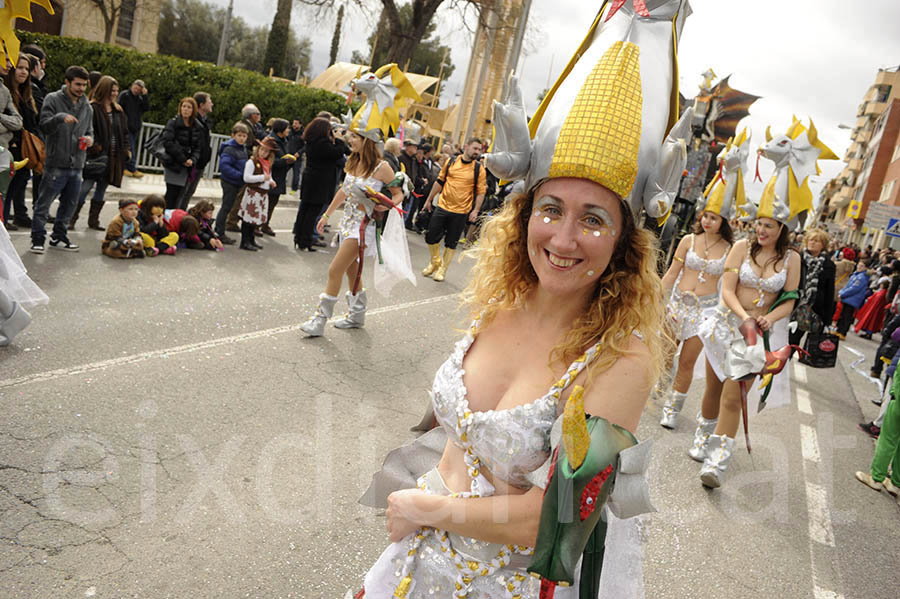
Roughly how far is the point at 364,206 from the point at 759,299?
12.0 feet

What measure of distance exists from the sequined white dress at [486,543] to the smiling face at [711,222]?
510cm

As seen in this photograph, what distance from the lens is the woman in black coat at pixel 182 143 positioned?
10211mm

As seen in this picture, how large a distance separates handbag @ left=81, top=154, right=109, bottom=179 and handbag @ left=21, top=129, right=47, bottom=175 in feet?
2.82

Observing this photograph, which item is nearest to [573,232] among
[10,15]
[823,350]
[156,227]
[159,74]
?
[10,15]

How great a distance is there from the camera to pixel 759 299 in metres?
5.83

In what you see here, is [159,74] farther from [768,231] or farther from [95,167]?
[768,231]

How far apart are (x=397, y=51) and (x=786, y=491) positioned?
68.6 ft

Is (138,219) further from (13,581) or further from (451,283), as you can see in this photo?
(13,581)

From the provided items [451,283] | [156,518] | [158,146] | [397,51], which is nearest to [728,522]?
A: [156,518]

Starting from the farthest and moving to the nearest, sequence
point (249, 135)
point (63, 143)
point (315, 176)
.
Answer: point (249, 135) → point (315, 176) → point (63, 143)

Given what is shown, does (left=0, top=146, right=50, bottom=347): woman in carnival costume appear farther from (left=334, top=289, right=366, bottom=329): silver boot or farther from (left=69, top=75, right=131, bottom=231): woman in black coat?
(left=69, top=75, right=131, bottom=231): woman in black coat

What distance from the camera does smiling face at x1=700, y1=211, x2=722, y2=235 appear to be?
6.54 meters

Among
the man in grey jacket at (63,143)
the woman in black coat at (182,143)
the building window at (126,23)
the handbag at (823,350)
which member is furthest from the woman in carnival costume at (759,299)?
the building window at (126,23)

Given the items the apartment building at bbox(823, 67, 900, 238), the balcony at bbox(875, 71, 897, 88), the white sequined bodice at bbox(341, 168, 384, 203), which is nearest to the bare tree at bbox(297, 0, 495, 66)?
the white sequined bodice at bbox(341, 168, 384, 203)
